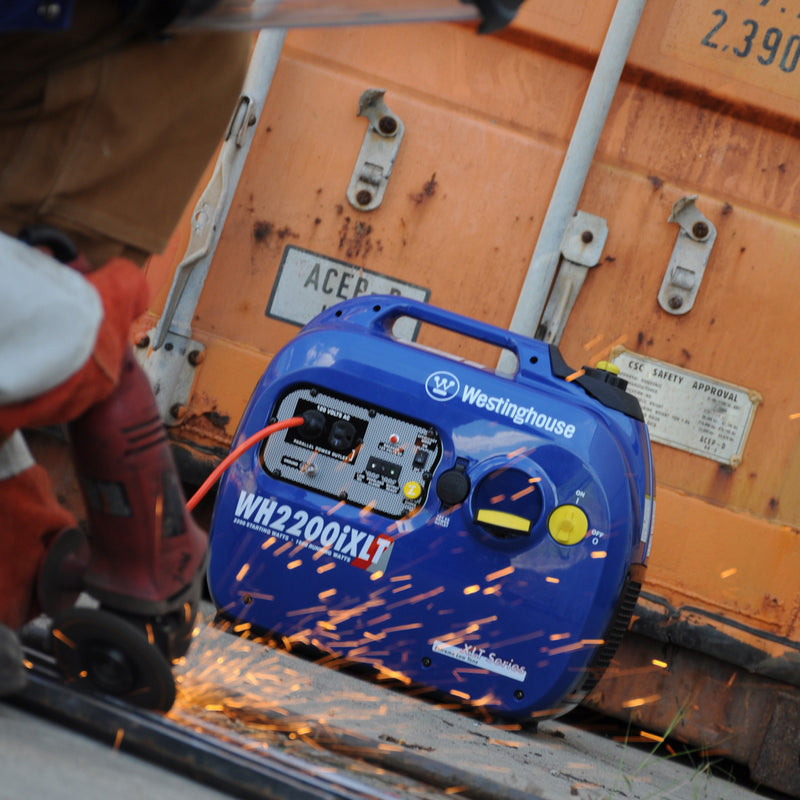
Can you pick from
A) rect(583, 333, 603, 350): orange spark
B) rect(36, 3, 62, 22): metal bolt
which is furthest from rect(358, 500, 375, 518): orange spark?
rect(36, 3, 62, 22): metal bolt

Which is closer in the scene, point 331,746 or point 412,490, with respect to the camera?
point 331,746

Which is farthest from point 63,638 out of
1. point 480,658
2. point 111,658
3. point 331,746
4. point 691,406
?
point 691,406

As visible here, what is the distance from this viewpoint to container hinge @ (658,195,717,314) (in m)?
3.00

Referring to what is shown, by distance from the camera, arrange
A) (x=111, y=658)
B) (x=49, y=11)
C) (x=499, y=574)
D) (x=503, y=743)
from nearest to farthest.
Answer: (x=49, y=11) < (x=111, y=658) < (x=503, y=743) < (x=499, y=574)

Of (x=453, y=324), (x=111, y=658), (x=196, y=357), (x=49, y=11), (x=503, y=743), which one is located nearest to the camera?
(x=49, y=11)

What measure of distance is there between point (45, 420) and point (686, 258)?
224 cm

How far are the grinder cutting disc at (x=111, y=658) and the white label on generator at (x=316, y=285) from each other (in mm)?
1673

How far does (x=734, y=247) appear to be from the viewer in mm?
3012

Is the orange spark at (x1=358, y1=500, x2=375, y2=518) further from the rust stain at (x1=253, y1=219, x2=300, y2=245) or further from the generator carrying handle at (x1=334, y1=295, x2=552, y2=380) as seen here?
the rust stain at (x1=253, y1=219, x2=300, y2=245)

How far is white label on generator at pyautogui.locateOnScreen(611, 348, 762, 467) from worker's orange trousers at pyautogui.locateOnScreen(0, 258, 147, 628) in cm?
190

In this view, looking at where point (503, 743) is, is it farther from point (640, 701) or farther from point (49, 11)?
point (49, 11)

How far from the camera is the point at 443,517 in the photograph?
2363 mm

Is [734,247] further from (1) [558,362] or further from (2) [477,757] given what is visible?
(2) [477,757]

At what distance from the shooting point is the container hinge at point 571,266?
296 cm
